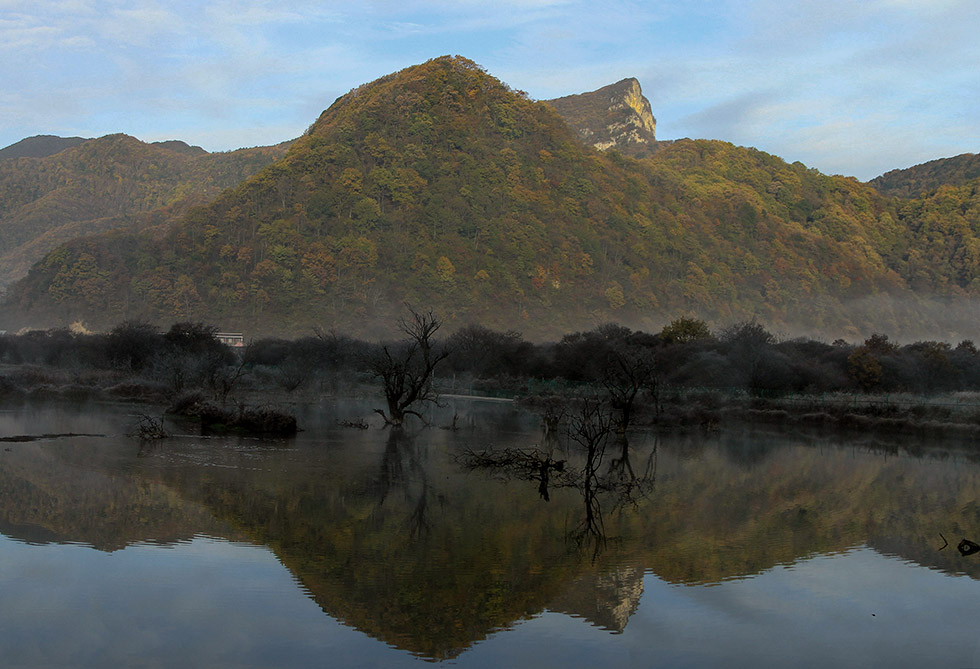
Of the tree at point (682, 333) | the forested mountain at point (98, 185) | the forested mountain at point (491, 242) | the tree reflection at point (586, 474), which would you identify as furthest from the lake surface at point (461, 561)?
the forested mountain at point (98, 185)

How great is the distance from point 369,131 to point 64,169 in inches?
3116

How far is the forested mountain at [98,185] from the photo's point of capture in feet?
482

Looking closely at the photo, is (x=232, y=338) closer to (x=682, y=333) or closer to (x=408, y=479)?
(x=682, y=333)

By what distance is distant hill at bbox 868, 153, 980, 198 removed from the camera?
158625mm

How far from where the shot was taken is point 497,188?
124m

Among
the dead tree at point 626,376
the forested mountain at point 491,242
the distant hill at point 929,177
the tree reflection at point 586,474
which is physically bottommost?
the tree reflection at point 586,474

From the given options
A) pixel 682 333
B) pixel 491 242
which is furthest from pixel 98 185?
pixel 682 333

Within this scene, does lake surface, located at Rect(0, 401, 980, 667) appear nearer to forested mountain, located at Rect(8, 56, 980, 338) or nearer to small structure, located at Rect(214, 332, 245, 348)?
small structure, located at Rect(214, 332, 245, 348)

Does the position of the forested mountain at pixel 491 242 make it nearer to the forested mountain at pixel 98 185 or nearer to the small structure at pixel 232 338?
the small structure at pixel 232 338

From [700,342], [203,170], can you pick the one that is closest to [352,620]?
[700,342]

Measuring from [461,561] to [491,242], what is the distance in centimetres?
10519

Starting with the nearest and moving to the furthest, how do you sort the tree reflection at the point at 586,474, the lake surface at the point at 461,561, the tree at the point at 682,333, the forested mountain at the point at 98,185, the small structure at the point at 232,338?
the lake surface at the point at 461,561
the tree reflection at the point at 586,474
the tree at the point at 682,333
the small structure at the point at 232,338
the forested mountain at the point at 98,185

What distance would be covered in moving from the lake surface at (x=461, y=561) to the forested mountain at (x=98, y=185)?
130 metres

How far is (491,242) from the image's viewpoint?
380 ft
